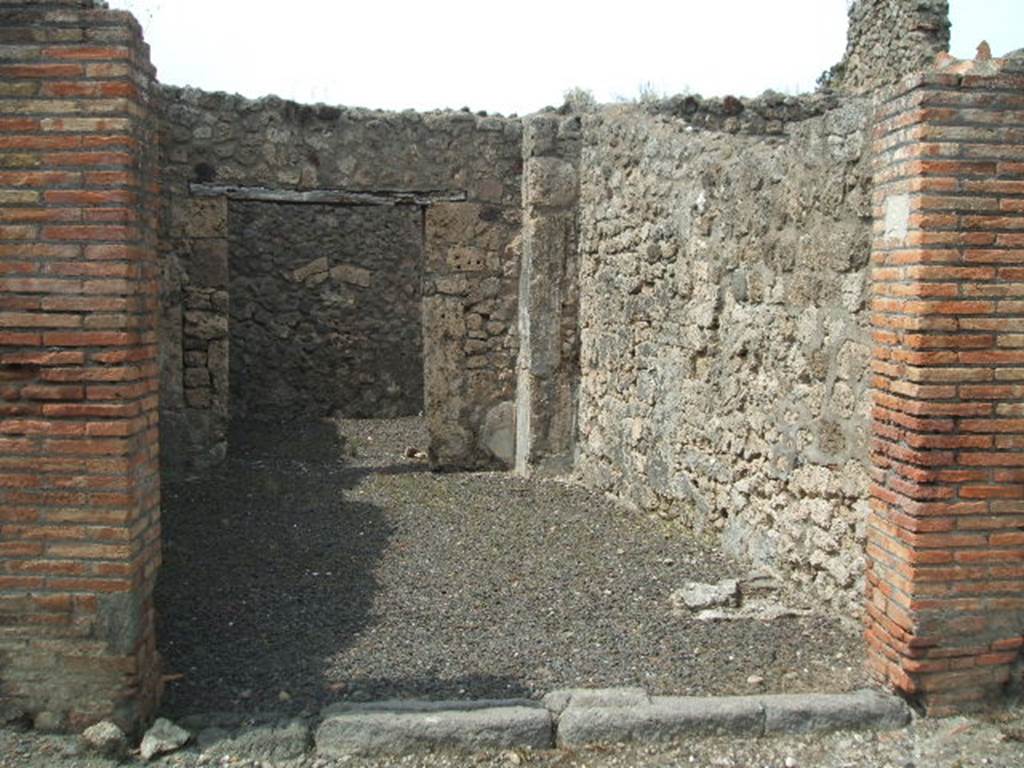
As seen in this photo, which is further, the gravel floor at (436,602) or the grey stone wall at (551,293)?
the grey stone wall at (551,293)

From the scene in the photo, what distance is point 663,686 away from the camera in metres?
4.03

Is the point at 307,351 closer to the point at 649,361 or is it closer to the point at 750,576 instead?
the point at 649,361

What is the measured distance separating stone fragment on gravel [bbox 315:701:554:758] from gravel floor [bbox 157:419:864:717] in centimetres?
26

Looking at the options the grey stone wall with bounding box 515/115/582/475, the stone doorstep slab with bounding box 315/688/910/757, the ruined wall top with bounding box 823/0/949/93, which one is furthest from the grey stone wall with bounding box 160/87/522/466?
the stone doorstep slab with bounding box 315/688/910/757

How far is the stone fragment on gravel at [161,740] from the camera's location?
3.45 m

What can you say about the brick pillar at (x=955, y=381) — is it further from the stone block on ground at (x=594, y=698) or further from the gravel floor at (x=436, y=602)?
the stone block on ground at (x=594, y=698)

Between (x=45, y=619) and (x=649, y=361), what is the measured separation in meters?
4.39

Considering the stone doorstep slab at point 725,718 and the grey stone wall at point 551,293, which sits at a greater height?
the grey stone wall at point 551,293

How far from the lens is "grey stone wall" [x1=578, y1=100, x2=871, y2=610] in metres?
4.56

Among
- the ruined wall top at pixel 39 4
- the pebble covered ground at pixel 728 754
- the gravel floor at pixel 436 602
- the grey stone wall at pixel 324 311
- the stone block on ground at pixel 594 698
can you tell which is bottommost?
the pebble covered ground at pixel 728 754

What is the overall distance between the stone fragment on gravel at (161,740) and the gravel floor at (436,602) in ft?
0.73

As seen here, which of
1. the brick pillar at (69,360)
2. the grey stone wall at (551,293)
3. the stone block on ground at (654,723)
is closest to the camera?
the brick pillar at (69,360)

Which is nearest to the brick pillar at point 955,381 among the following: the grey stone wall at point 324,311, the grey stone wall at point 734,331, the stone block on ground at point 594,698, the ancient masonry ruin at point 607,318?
the ancient masonry ruin at point 607,318

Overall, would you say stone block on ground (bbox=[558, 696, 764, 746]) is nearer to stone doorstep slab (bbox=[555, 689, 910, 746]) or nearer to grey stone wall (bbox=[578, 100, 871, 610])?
stone doorstep slab (bbox=[555, 689, 910, 746])
